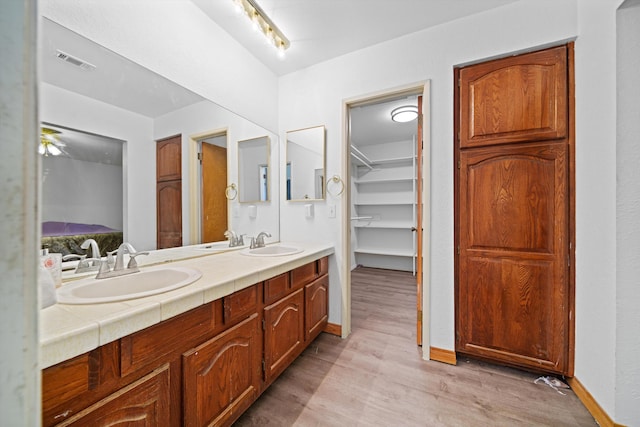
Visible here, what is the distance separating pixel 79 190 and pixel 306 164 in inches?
62.0

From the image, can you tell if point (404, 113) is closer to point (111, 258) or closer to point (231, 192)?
point (231, 192)

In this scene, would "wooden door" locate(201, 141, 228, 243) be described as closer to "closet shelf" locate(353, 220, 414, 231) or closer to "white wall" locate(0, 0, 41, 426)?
"white wall" locate(0, 0, 41, 426)

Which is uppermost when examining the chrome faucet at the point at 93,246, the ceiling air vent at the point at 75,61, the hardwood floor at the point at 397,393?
the ceiling air vent at the point at 75,61

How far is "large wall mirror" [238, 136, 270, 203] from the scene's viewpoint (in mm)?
2146

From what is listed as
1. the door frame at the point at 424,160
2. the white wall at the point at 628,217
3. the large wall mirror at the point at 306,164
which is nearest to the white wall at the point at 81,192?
the large wall mirror at the point at 306,164

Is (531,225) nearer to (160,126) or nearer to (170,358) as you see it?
(170,358)

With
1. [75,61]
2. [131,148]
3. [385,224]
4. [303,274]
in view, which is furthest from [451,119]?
[385,224]

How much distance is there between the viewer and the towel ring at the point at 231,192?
2.04m

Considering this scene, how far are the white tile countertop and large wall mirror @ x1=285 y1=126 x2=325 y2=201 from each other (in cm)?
101

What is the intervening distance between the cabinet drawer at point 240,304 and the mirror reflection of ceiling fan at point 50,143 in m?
0.97

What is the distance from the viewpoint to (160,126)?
1.53 metres

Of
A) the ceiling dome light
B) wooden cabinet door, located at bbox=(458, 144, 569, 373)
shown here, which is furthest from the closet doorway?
wooden cabinet door, located at bbox=(458, 144, 569, 373)

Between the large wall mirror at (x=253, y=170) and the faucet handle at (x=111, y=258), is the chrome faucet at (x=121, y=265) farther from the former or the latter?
the large wall mirror at (x=253, y=170)

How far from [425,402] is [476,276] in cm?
88
